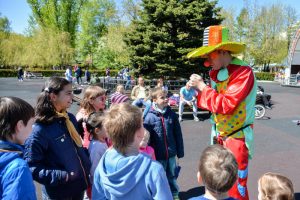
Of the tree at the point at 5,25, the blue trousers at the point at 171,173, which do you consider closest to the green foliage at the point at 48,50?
the tree at the point at 5,25

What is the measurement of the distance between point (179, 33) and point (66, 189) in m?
11.4

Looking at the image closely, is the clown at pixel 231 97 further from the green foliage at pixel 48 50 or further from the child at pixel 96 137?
the green foliage at pixel 48 50

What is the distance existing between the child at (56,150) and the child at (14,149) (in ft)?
1.70

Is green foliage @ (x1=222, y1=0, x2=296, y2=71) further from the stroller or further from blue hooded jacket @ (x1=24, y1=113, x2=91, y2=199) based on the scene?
blue hooded jacket @ (x1=24, y1=113, x2=91, y2=199)

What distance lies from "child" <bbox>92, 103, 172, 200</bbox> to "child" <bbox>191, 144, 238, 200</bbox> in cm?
25

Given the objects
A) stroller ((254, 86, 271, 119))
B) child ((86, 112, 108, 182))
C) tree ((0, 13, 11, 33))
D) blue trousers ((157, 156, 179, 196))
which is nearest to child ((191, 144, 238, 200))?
child ((86, 112, 108, 182))

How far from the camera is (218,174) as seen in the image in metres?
1.85

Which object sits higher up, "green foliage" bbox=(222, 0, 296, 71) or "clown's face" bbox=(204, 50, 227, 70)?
"green foliage" bbox=(222, 0, 296, 71)

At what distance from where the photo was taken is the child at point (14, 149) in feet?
5.89

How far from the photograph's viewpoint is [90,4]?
150 feet

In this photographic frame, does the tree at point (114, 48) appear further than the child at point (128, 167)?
Yes

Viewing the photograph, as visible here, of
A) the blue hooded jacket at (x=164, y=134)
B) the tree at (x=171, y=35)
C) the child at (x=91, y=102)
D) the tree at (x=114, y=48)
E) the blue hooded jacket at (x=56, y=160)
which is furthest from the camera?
the tree at (x=114, y=48)

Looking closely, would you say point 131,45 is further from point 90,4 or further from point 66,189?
point 90,4

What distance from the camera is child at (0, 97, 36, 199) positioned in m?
1.80
